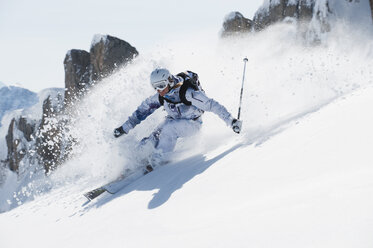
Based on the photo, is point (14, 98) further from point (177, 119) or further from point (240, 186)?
point (240, 186)

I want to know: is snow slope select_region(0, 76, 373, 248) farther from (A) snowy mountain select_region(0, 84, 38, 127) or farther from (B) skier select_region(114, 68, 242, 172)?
(A) snowy mountain select_region(0, 84, 38, 127)

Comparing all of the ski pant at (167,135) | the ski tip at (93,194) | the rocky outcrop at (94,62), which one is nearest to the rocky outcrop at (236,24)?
the rocky outcrop at (94,62)

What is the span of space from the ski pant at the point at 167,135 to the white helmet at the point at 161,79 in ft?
2.36

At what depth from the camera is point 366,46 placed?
20.3 m

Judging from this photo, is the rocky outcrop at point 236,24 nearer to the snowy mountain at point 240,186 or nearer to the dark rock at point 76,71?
the dark rock at point 76,71

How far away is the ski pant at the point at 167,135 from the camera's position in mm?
5543

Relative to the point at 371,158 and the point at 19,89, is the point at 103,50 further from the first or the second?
the point at 19,89

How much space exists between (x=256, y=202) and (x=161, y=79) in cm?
350

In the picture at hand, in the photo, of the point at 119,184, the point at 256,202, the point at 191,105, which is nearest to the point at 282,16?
the point at 191,105

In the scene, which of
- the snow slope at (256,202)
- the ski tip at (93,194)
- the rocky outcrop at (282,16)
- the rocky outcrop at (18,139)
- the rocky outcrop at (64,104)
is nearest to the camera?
the snow slope at (256,202)

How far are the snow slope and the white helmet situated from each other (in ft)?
5.22

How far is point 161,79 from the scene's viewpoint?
529 cm

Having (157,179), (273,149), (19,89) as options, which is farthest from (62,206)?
(19,89)

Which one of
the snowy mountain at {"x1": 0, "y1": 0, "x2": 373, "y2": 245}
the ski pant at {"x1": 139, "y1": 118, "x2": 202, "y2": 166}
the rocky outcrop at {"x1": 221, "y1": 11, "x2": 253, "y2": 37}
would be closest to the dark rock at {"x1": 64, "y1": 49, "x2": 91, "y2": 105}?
the rocky outcrop at {"x1": 221, "y1": 11, "x2": 253, "y2": 37}
